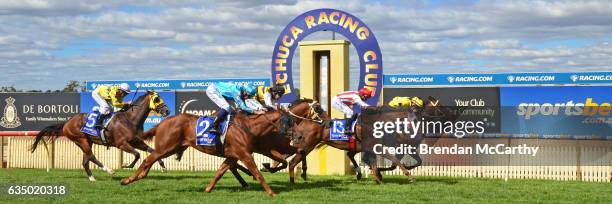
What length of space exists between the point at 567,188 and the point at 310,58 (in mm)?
6263

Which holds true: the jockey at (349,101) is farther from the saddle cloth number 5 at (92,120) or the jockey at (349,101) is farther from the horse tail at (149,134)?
the saddle cloth number 5 at (92,120)

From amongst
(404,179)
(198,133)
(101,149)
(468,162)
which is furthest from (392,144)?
(101,149)

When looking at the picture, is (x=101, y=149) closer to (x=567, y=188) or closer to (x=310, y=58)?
(x=310, y=58)

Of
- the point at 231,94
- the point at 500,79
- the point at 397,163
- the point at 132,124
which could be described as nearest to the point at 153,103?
the point at 132,124

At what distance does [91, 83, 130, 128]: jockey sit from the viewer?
609 inches

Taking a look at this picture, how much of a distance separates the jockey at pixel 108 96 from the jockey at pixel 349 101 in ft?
13.9

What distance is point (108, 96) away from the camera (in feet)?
51.4

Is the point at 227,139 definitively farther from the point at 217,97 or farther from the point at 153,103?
the point at 153,103

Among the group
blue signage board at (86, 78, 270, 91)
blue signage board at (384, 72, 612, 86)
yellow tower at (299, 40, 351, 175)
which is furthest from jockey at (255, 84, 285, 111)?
blue signage board at (86, 78, 270, 91)

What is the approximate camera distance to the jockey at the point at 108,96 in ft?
50.8

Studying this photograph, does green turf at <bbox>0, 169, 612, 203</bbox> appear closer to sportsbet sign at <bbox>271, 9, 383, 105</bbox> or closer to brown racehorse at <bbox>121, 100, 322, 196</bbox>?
brown racehorse at <bbox>121, 100, 322, 196</bbox>

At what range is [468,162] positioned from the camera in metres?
16.3

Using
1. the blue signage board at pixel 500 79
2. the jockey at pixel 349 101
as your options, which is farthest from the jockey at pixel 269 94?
the blue signage board at pixel 500 79

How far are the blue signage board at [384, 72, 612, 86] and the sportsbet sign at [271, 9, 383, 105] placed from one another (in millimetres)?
6065
